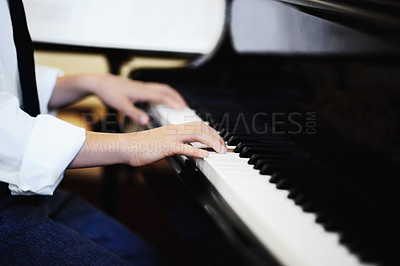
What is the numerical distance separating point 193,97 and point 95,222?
0.50m

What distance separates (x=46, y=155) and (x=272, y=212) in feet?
1.47

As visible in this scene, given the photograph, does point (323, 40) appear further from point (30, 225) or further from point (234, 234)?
point (30, 225)

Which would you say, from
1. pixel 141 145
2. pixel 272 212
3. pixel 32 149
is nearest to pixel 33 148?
pixel 32 149

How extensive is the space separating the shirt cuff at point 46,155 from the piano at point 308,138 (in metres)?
0.24

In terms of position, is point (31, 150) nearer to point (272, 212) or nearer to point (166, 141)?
point (166, 141)

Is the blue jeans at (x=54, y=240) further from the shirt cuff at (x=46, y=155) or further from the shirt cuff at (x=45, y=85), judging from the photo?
the shirt cuff at (x=45, y=85)

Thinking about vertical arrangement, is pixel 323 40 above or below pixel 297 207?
above

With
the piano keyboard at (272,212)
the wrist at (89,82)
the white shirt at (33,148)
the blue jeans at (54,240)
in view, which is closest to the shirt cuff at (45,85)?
the wrist at (89,82)

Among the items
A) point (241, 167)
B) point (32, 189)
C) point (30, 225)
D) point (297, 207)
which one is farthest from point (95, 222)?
point (297, 207)

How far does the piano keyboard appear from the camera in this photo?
19.6 inches

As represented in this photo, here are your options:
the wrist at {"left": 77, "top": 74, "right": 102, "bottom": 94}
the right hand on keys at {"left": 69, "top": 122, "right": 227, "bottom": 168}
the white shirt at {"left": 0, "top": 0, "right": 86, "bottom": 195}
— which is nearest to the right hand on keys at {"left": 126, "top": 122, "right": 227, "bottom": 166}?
the right hand on keys at {"left": 69, "top": 122, "right": 227, "bottom": 168}

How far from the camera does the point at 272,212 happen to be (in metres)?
0.58

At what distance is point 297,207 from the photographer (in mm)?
612

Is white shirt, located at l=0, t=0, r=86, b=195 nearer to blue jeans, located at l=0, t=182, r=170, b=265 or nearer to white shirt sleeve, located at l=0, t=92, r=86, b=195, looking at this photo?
white shirt sleeve, located at l=0, t=92, r=86, b=195
